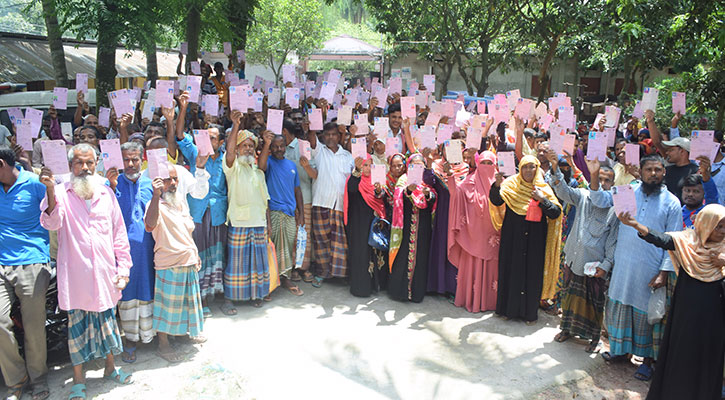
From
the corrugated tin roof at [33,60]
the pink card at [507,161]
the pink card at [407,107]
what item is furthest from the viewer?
the corrugated tin roof at [33,60]

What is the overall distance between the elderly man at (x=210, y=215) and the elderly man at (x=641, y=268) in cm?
333

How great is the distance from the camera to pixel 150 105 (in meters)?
6.05

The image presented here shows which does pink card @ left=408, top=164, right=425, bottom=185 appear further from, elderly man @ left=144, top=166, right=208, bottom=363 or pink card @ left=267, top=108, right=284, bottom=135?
elderly man @ left=144, top=166, right=208, bottom=363

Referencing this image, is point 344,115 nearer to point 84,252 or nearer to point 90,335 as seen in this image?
point 84,252

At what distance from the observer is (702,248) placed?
340 centimetres

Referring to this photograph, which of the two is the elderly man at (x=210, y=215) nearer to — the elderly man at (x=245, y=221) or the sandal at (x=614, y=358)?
the elderly man at (x=245, y=221)

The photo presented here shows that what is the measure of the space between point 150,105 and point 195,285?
2570 mm

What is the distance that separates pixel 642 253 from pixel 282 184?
331 cm

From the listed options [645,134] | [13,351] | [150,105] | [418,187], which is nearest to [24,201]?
[13,351]

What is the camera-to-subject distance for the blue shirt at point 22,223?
3.70 metres

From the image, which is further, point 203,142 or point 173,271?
point 203,142

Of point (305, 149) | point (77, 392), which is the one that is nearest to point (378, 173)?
point (305, 149)

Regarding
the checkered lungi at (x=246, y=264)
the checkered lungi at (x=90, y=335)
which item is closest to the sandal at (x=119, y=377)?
the checkered lungi at (x=90, y=335)

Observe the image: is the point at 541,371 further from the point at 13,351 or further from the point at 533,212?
the point at 13,351
